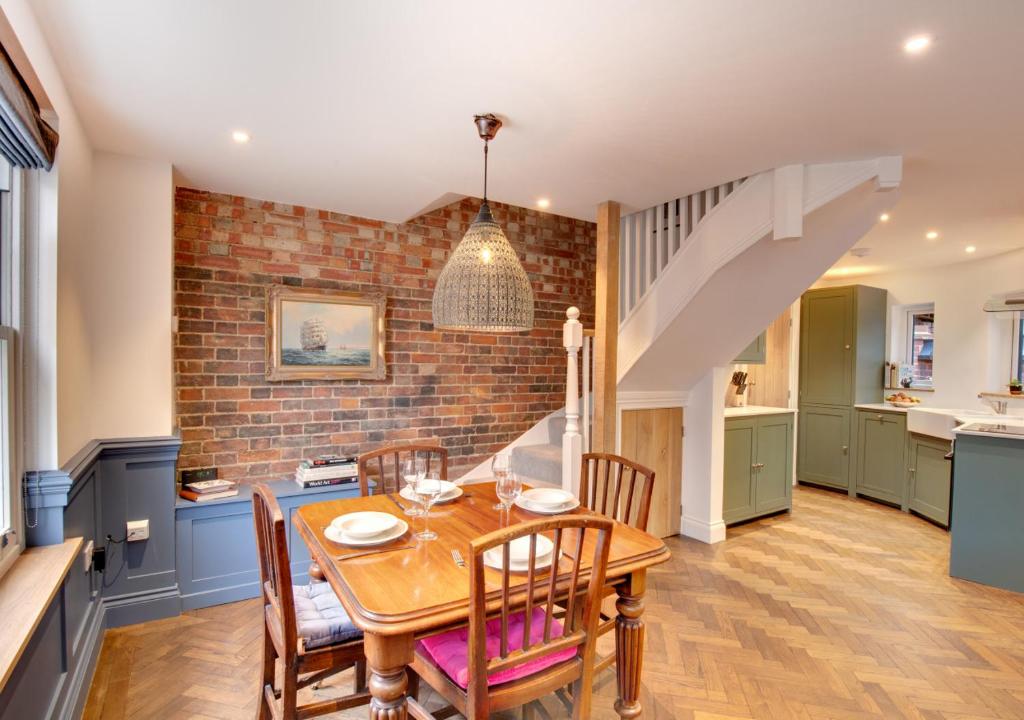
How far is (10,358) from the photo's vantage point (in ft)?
5.90

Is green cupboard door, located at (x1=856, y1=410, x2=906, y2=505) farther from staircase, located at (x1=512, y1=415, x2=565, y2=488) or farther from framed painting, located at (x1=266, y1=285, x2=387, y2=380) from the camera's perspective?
framed painting, located at (x1=266, y1=285, x2=387, y2=380)

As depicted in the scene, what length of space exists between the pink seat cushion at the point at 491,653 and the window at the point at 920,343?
5458 millimetres

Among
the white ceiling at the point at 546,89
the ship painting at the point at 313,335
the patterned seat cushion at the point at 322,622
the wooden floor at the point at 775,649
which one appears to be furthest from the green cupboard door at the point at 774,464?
the patterned seat cushion at the point at 322,622

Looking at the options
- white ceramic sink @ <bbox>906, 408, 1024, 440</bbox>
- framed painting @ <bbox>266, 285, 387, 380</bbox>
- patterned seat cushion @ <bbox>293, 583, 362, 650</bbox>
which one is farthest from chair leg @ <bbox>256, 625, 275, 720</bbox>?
white ceramic sink @ <bbox>906, 408, 1024, 440</bbox>

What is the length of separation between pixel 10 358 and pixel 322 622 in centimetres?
135

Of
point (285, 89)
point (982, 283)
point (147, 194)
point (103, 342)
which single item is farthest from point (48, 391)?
point (982, 283)

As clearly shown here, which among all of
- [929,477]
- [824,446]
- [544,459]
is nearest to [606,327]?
[544,459]

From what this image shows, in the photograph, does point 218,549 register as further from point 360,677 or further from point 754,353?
point 754,353

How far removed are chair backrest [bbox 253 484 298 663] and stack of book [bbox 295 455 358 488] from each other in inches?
52.0

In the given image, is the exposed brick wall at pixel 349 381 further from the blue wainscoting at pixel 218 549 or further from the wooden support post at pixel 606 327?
the wooden support post at pixel 606 327

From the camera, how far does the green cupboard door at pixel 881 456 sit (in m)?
4.83

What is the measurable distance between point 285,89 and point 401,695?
199cm

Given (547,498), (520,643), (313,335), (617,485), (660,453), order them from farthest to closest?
(660,453), (313,335), (617,485), (547,498), (520,643)

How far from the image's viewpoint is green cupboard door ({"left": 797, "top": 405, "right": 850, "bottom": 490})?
5.34 metres
